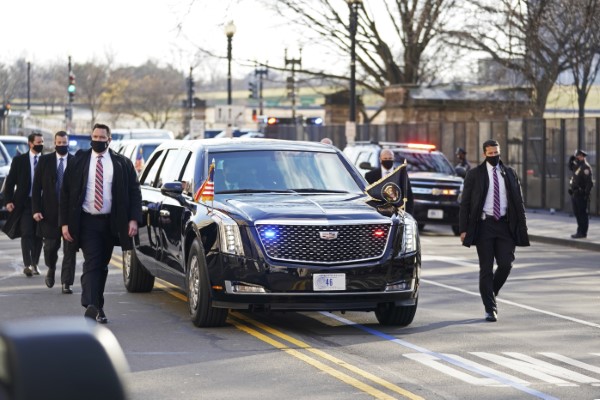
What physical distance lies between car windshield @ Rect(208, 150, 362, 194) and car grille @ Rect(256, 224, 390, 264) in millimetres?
1357

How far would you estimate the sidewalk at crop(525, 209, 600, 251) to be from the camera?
963 inches

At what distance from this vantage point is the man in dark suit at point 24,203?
55.2ft

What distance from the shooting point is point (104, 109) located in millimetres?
110000

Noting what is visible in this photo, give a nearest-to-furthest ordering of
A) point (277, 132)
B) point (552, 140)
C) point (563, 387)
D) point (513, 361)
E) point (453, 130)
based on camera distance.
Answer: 1. point (563, 387)
2. point (513, 361)
3. point (552, 140)
4. point (453, 130)
5. point (277, 132)

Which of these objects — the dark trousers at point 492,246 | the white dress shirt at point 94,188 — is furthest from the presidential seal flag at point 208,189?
the dark trousers at point 492,246

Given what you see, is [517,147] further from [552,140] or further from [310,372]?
[310,372]

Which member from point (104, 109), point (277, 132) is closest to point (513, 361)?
point (277, 132)

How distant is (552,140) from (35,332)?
105 feet

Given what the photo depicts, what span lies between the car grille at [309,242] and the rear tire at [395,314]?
71 centimetres

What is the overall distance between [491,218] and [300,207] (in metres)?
2.16

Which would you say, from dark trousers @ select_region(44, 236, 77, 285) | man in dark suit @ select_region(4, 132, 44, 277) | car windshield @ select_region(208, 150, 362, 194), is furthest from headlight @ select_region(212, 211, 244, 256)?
man in dark suit @ select_region(4, 132, 44, 277)

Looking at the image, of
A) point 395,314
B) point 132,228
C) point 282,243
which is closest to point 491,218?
point 395,314

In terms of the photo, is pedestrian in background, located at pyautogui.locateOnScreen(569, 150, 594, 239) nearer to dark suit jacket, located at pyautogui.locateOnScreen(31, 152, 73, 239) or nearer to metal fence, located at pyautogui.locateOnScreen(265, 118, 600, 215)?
metal fence, located at pyautogui.locateOnScreen(265, 118, 600, 215)

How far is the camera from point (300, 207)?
1169 centimetres
